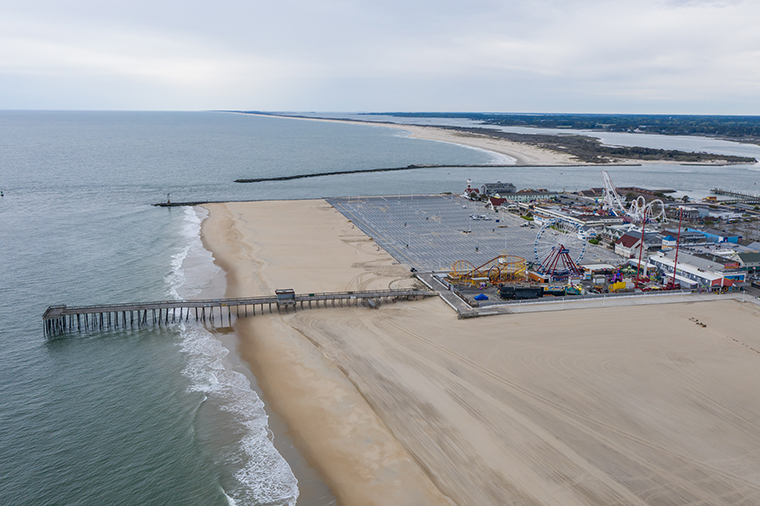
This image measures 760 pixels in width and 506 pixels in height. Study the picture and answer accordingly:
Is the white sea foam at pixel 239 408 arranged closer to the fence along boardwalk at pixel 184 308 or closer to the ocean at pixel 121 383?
the ocean at pixel 121 383

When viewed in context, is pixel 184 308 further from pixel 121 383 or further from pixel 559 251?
pixel 559 251

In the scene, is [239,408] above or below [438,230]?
below

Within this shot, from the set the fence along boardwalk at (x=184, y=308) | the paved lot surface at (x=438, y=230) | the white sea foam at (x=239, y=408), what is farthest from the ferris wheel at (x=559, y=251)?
the white sea foam at (x=239, y=408)

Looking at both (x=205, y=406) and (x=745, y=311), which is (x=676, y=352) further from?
(x=205, y=406)

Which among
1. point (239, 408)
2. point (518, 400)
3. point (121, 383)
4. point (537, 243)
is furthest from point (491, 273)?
point (121, 383)

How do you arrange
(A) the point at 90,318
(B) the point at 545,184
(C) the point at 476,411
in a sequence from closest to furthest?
(C) the point at 476,411, (A) the point at 90,318, (B) the point at 545,184

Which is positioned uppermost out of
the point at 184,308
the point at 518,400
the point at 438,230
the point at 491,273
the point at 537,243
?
the point at 537,243

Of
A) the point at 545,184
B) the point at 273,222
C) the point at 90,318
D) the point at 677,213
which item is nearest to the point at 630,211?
the point at 677,213
